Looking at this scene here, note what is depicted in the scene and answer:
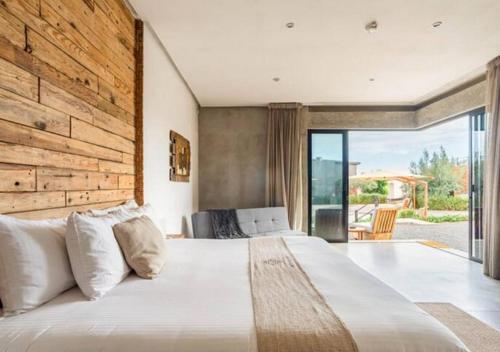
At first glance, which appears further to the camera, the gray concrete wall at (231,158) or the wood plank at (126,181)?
the gray concrete wall at (231,158)

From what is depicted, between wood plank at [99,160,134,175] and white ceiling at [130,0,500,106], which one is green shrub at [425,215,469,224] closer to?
white ceiling at [130,0,500,106]

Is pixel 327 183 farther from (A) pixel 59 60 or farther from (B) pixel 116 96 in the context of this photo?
(A) pixel 59 60

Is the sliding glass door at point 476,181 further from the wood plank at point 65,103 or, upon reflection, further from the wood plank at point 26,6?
the wood plank at point 26,6

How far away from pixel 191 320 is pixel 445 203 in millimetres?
9509

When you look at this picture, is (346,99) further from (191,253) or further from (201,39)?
(191,253)

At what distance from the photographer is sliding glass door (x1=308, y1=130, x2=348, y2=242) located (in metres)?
5.36

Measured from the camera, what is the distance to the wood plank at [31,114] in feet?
4.06

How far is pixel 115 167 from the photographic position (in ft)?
7.16

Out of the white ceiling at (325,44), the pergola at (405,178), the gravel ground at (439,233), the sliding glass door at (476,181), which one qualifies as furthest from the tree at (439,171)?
the white ceiling at (325,44)

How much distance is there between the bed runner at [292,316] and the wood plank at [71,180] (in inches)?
44.7

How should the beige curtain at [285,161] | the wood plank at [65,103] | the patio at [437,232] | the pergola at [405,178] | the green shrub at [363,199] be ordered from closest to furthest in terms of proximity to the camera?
the wood plank at [65,103], the beige curtain at [285,161], the patio at [437,232], the pergola at [405,178], the green shrub at [363,199]

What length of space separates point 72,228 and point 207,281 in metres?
0.67

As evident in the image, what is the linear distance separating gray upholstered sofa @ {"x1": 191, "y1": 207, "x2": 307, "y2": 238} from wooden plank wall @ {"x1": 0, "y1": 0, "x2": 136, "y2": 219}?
6.10ft

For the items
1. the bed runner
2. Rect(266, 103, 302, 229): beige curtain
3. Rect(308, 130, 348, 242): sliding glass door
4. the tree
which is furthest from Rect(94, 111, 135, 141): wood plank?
the tree
